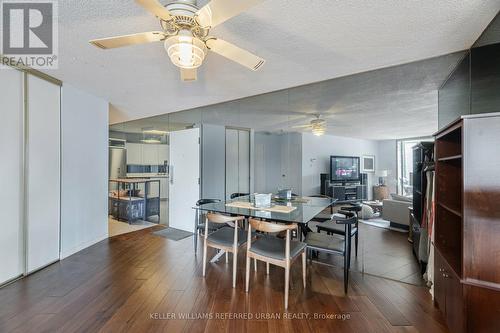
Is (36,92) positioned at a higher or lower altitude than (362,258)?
higher

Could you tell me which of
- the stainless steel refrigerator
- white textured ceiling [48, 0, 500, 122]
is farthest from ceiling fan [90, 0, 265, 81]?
the stainless steel refrigerator

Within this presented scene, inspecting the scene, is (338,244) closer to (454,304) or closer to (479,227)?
(454,304)

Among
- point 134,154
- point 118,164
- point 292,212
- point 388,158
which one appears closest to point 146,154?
point 134,154

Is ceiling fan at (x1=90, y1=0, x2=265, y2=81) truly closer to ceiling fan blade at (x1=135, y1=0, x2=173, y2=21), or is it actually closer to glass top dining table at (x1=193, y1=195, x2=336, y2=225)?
ceiling fan blade at (x1=135, y1=0, x2=173, y2=21)

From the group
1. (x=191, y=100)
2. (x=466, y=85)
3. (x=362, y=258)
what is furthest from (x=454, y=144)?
(x=191, y=100)

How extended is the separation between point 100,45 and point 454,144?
2969mm

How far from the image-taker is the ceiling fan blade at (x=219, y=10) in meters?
1.20

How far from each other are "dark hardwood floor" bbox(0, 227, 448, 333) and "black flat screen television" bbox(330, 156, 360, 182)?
4.70ft

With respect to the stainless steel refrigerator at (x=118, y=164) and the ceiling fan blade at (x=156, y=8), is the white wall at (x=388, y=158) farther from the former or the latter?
the stainless steel refrigerator at (x=118, y=164)

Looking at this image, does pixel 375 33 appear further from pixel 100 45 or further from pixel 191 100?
pixel 191 100

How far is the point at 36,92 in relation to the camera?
9.02 feet

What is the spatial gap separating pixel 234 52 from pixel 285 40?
2.22 feet

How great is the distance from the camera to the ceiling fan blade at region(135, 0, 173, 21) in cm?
119

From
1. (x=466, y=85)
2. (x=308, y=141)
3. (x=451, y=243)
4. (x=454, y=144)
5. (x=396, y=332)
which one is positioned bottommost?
(x=396, y=332)
